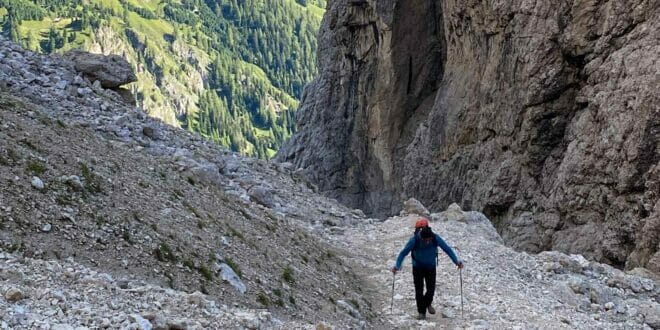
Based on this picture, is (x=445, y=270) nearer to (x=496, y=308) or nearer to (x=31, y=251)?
(x=496, y=308)

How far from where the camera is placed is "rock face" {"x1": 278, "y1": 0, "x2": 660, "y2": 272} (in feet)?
99.5

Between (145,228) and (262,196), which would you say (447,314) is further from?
(262,196)

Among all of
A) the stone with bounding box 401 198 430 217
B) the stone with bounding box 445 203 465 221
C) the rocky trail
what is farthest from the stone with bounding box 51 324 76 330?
the stone with bounding box 401 198 430 217

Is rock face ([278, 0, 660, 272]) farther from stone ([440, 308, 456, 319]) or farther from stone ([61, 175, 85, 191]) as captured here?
stone ([61, 175, 85, 191])

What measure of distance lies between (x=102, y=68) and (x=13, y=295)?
101 ft

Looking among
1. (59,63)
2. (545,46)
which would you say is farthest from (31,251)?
(545,46)

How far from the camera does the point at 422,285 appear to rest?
16297mm

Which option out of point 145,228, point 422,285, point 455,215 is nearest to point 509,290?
point 422,285

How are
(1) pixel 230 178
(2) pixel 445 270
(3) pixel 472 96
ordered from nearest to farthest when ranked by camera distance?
(2) pixel 445 270
(1) pixel 230 178
(3) pixel 472 96

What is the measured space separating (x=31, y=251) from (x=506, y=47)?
3665cm

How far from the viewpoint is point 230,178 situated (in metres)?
32.1

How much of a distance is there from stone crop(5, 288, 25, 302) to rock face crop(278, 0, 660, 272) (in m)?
24.8

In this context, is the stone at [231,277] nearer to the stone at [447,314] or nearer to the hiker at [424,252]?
the hiker at [424,252]

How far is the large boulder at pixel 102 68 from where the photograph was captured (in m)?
37.0
